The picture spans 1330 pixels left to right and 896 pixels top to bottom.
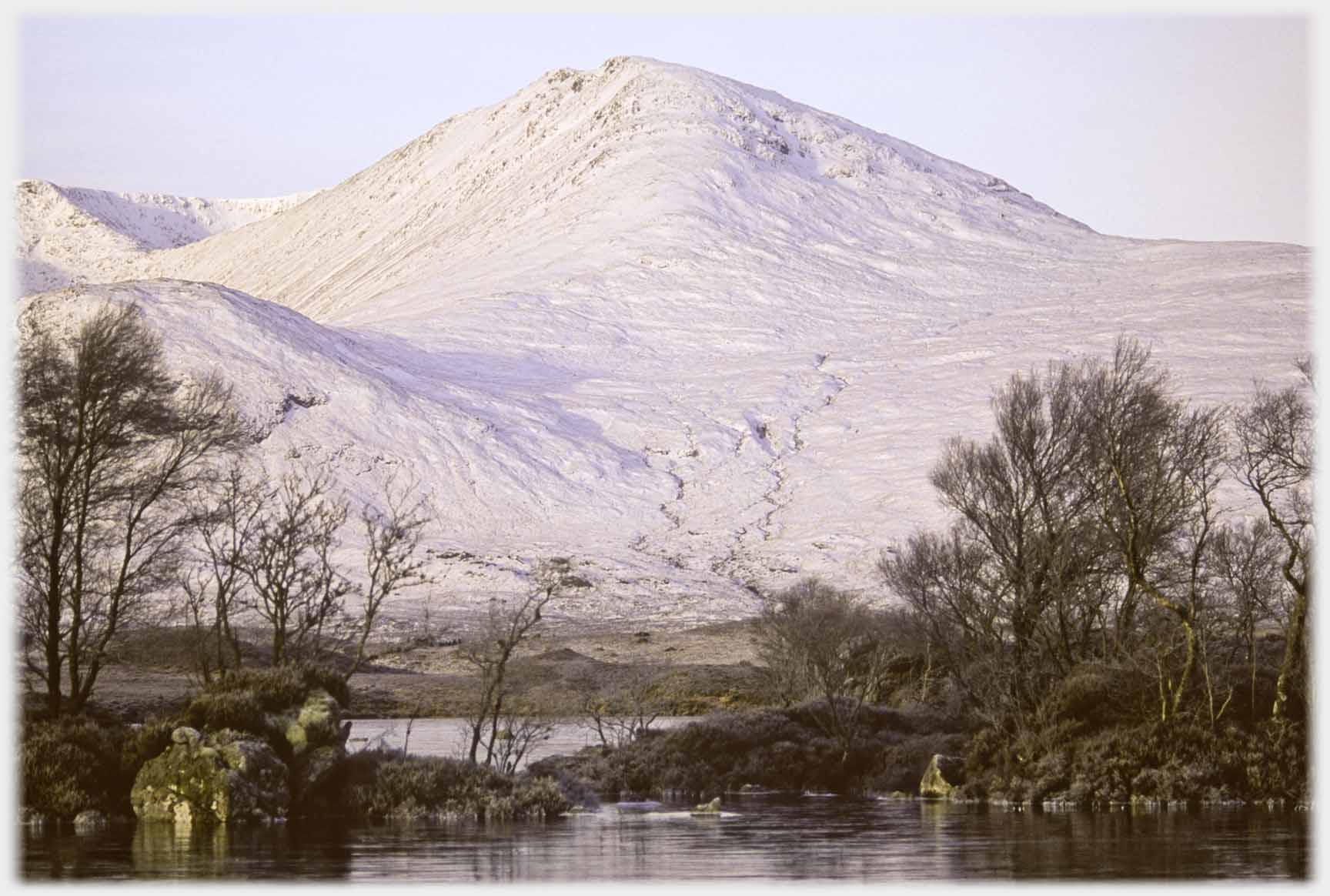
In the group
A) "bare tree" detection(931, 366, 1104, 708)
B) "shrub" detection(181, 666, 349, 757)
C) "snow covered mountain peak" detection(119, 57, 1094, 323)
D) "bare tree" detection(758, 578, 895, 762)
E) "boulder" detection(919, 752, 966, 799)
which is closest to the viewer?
"shrub" detection(181, 666, 349, 757)

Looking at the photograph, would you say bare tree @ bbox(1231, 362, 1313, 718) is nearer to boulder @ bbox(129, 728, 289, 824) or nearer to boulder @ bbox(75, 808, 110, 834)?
boulder @ bbox(129, 728, 289, 824)

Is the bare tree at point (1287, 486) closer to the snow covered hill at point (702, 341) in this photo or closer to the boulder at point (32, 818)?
the boulder at point (32, 818)

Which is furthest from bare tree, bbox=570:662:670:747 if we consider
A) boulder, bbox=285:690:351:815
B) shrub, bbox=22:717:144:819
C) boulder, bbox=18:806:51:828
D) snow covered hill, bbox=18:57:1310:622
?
snow covered hill, bbox=18:57:1310:622

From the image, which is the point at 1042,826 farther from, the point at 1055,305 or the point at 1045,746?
the point at 1055,305

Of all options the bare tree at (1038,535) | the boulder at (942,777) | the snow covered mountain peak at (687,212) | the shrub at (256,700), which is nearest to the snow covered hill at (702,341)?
the snow covered mountain peak at (687,212)

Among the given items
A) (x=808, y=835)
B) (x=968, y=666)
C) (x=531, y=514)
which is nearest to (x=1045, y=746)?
(x=968, y=666)

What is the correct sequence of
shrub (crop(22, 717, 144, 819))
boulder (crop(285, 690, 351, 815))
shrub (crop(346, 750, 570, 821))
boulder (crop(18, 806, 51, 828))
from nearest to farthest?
boulder (crop(18, 806, 51, 828)), shrub (crop(22, 717, 144, 819)), boulder (crop(285, 690, 351, 815)), shrub (crop(346, 750, 570, 821))

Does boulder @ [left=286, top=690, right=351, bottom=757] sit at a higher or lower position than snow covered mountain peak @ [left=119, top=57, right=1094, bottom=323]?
lower
